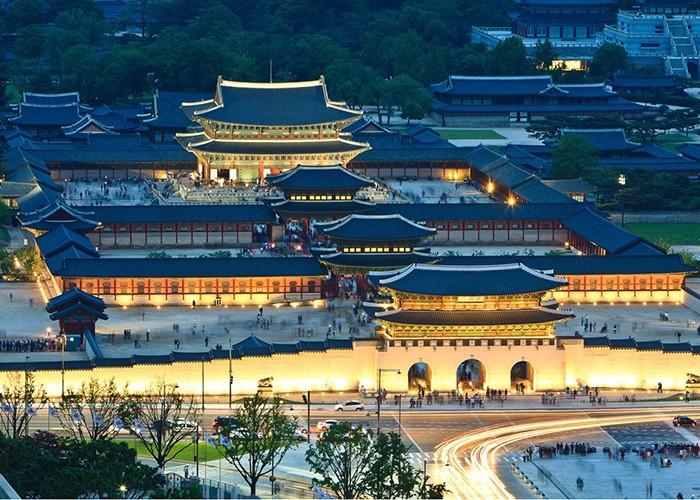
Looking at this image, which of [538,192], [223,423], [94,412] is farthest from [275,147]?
[223,423]

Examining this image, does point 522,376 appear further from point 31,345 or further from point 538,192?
point 538,192

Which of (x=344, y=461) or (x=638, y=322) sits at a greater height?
(x=344, y=461)

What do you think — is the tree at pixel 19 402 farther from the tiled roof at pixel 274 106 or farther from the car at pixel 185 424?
the tiled roof at pixel 274 106

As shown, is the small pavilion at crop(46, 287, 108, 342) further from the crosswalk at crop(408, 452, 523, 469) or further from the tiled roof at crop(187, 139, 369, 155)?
the tiled roof at crop(187, 139, 369, 155)

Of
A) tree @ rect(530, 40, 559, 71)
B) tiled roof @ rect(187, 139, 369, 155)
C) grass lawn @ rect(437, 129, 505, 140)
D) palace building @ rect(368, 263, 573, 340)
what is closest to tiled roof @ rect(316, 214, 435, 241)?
palace building @ rect(368, 263, 573, 340)

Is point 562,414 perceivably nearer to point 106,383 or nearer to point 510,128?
point 106,383

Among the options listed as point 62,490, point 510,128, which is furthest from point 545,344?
point 510,128
